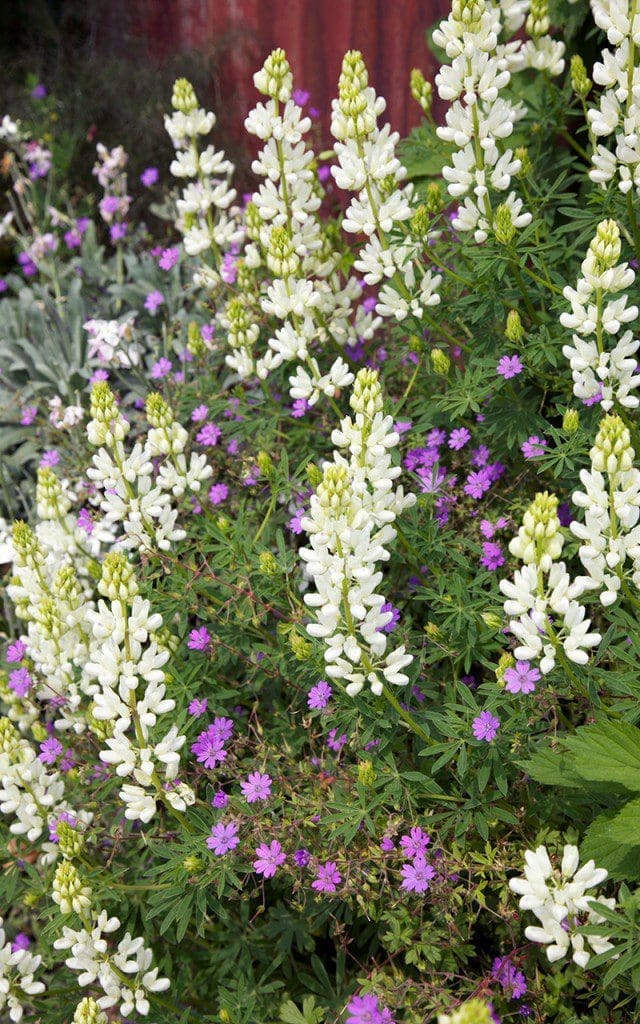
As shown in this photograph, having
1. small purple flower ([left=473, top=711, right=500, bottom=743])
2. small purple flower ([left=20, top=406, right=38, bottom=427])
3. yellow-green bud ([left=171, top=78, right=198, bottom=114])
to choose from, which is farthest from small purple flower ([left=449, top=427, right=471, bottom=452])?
small purple flower ([left=20, top=406, right=38, bottom=427])

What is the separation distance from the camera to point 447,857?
7.56 feet

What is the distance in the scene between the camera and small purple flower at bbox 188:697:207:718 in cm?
259

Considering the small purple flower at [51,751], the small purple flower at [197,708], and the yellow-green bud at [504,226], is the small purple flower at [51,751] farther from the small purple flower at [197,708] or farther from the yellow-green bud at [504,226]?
the yellow-green bud at [504,226]

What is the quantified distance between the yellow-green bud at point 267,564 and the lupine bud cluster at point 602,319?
0.90m

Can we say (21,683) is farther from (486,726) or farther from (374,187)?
(374,187)

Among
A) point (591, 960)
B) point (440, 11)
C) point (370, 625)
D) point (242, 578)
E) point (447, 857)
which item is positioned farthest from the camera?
point (440, 11)

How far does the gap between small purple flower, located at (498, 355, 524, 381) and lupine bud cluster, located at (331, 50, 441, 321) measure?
266mm

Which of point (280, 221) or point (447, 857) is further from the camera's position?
point (280, 221)

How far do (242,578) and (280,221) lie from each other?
3.50 ft

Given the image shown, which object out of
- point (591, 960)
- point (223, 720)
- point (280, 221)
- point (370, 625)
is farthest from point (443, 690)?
point (280, 221)

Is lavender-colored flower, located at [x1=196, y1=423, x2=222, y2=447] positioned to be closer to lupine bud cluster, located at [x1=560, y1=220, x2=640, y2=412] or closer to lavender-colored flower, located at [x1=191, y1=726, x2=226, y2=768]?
lavender-colored flower, located at [x1=191, y1=726, x2=226, y2=768]

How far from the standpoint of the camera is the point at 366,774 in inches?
88.0

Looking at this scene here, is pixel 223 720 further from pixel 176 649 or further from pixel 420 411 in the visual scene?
pixel 420 411

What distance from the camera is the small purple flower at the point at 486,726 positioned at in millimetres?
2192
